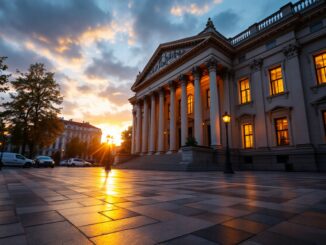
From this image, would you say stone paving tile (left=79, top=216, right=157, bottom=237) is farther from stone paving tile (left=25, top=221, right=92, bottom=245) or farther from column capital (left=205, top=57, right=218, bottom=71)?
column capital (left=205, top=57, right=218, bottom=71)

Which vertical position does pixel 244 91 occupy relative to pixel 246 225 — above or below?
above

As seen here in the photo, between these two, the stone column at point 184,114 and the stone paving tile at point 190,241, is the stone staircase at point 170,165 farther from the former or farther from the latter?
the stone paving tile at point 190,241

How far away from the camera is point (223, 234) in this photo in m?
2.01

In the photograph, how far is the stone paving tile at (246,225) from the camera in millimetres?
2158

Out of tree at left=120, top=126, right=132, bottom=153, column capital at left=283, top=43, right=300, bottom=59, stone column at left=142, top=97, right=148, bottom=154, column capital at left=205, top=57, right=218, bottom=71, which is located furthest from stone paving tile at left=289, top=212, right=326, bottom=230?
tree at left=120, top=126, right=132, bottom=153

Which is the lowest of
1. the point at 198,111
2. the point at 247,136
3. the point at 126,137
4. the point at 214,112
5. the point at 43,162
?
the point at 43,162

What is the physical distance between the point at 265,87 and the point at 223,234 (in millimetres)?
21085

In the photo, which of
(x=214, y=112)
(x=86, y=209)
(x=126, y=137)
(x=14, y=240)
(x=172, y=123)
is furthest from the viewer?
(x=126, y=137)

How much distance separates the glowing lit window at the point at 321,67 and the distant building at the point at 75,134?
80.7 metres

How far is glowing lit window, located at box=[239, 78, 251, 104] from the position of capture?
21.6 metres

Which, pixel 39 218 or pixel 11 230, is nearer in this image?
pixel 11 230

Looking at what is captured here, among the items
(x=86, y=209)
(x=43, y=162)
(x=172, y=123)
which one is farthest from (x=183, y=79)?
(x=43, y=162)

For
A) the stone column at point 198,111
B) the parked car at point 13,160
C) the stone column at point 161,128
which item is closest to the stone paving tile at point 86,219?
the stone column at point 198,111

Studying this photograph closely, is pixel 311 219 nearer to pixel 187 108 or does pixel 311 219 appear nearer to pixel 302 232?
pixel 302 232
